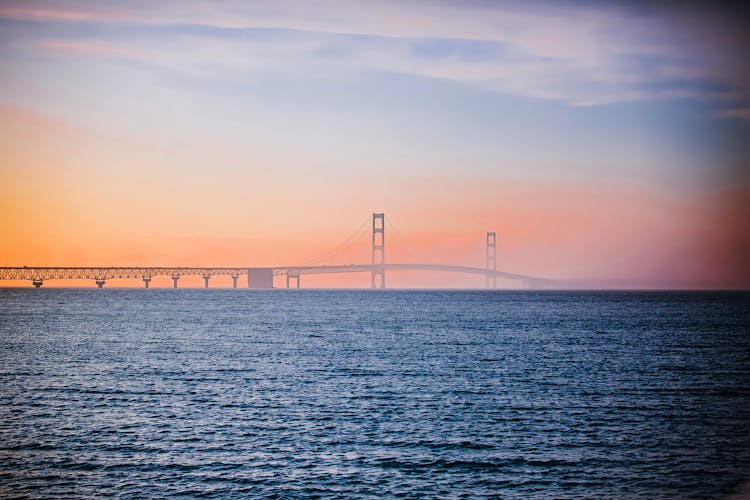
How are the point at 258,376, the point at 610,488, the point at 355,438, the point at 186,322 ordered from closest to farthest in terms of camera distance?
the point at 610,488 < the point at 355,438 < the point at 258,376 < the point at 186,322

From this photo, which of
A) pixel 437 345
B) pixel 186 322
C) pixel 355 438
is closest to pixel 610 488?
pixel 355 438

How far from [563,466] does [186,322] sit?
226 ft

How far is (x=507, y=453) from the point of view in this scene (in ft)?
78.8

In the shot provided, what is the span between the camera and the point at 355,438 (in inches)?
1010

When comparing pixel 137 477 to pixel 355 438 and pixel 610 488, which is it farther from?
pixel 610 488

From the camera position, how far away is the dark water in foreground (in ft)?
69.9

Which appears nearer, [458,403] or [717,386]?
[458,403]

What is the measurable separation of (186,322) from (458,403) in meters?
59.2

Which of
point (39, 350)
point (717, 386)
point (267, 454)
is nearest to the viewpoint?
point (267, 454)

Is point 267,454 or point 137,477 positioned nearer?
point 137,477

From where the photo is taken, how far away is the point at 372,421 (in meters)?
28.3

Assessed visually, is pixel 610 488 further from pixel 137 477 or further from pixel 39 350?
pixel 39 350

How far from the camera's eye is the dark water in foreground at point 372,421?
2130 cm

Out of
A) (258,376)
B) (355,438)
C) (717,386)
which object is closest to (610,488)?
(355,438)
